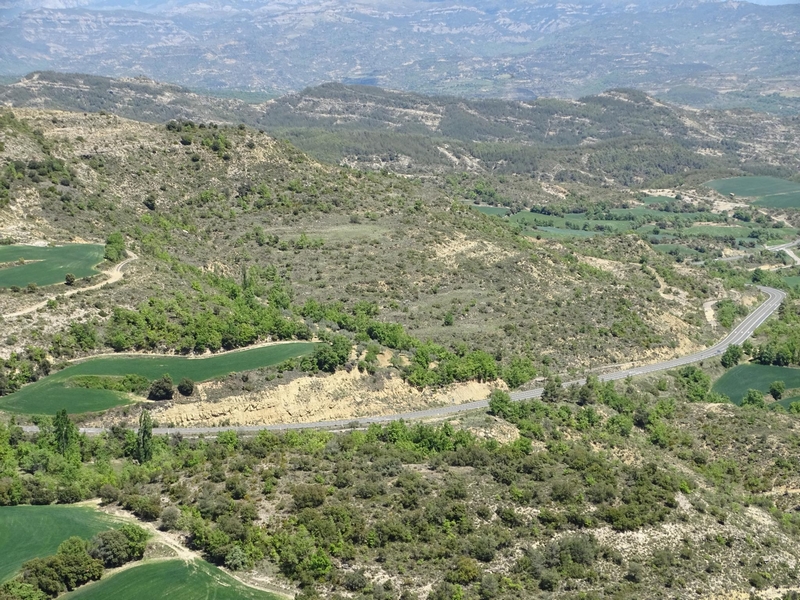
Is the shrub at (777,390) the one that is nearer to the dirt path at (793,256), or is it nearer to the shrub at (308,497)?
the shrub at (308,497)

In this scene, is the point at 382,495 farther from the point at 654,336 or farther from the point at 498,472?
the point at 654,336

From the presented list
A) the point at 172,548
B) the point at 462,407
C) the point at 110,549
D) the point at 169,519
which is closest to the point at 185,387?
the point at 169,519

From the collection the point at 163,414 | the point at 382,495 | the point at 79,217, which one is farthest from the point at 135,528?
the point at 79,217

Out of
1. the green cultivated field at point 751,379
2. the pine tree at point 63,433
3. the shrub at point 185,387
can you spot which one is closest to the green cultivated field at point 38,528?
the pine tree at point 63,433

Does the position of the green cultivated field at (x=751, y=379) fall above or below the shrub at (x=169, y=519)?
below

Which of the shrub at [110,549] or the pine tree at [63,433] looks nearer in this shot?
the shrub at [110,549]

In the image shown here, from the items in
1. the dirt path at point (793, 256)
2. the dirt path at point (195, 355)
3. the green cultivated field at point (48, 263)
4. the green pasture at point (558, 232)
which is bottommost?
the dirt path at point (793, 256)

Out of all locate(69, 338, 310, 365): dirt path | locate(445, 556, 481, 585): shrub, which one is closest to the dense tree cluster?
locate(445, 556, 481, 585): shrub
